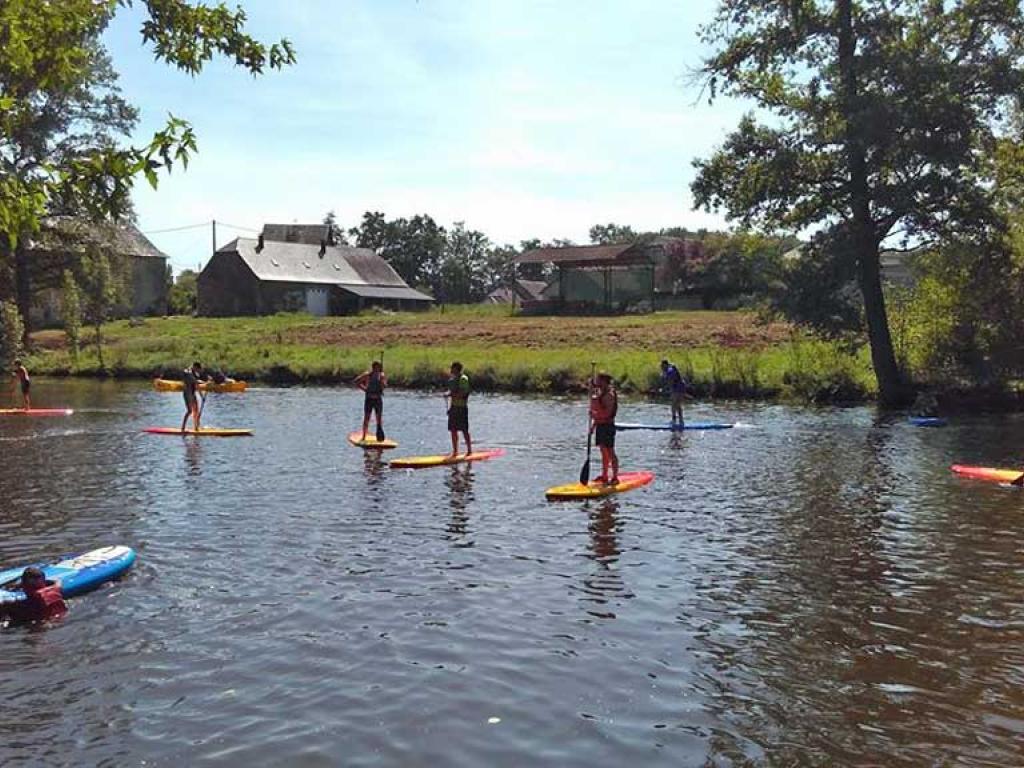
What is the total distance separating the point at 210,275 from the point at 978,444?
67236mm

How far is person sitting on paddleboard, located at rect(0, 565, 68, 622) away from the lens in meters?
9.14

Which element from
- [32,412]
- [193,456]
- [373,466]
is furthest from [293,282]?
[373,466]

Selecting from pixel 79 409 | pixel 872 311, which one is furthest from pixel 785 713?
pixel 79 409

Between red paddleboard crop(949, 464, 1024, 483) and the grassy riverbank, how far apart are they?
1454 centimetres

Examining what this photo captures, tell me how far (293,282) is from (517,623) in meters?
71.9

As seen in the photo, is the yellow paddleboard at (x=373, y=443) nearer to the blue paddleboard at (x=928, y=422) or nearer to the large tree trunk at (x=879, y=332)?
the blue paddleboard at (x=928, y=422)

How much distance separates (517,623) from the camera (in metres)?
9.19

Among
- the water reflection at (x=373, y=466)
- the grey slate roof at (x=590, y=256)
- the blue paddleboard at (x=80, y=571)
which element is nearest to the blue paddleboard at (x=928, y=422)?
the water reflection at (x=373, y=466)

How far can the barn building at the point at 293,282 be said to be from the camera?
76.4 meters

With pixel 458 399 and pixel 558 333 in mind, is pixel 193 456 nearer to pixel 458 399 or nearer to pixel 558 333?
A: pixel 458 399

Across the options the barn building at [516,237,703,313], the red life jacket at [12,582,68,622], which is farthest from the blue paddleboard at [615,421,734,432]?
the barn building at [516,237,703,313]

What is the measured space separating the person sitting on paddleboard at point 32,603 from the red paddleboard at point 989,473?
1590 cm

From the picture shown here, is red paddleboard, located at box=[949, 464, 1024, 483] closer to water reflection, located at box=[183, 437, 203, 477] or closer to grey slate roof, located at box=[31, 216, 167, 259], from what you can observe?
water reflection, located at box=[183, 437, 203, 477]

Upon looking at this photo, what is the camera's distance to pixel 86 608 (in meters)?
9.66
